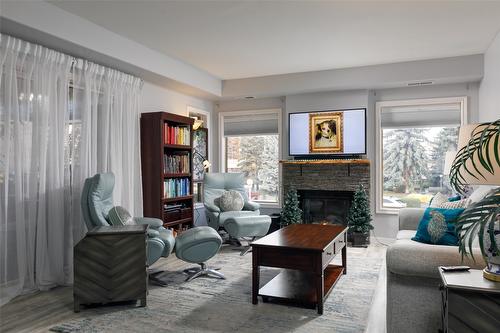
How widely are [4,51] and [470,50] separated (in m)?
5.29

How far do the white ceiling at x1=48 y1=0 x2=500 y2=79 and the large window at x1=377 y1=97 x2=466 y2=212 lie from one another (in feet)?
3.03

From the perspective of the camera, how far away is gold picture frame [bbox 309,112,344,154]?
594 cm

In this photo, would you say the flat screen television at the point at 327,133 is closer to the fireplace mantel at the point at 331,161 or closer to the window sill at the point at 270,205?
the fireplace mantel at the point at 331,161

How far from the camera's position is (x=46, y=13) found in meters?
3.35

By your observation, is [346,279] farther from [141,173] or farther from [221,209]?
[141,173]

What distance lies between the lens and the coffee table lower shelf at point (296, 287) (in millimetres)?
3086

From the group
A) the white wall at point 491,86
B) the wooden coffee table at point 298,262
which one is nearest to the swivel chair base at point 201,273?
the wooden coffee table at point 298,262

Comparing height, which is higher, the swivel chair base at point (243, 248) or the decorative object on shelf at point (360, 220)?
the decorative object on shelf at point (360, 220)

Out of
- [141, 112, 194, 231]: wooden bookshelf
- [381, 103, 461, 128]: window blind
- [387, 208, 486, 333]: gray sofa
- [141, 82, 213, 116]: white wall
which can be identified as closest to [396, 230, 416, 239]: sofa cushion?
[387, 208, 486, 333]: gray sofa

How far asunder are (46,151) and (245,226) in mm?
2464

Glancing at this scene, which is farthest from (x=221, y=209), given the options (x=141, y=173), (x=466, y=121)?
(x=466, y=121)

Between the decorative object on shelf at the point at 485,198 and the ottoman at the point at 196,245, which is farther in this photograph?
the ottoman at the point at 196,245

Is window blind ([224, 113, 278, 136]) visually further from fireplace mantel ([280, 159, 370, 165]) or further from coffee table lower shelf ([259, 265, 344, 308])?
coffee table lower shelf ([259, 265, 344, 308])

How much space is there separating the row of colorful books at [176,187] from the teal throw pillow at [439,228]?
3.27m
